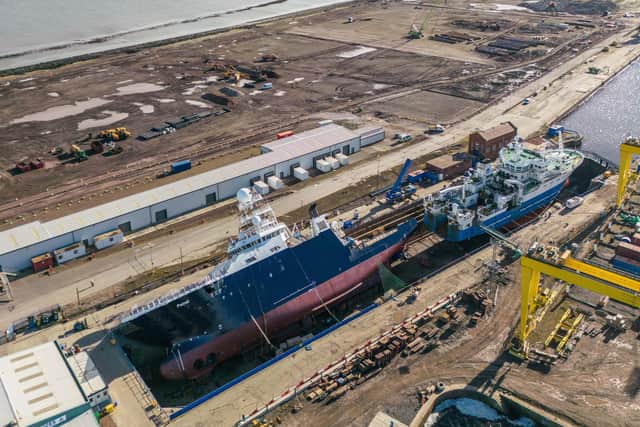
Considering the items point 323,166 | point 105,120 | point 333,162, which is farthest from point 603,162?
point 105,120

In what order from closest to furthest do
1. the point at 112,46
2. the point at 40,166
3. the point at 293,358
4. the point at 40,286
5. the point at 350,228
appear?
the point at 293,358, the point at 40,286, the point at 350,228, the point at 40,166, the point at 112,46

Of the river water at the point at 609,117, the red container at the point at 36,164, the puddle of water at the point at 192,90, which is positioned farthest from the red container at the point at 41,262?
the river water at the point at 609,117

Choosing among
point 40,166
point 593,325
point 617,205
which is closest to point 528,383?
point 593,325

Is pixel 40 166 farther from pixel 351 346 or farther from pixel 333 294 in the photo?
pixel 351 346

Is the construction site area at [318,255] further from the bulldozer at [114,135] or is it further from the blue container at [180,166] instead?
the bulldozer at [114,135]

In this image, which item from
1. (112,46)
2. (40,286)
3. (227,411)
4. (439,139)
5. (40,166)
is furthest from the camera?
(112,46)

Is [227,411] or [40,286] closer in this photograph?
[227,411]

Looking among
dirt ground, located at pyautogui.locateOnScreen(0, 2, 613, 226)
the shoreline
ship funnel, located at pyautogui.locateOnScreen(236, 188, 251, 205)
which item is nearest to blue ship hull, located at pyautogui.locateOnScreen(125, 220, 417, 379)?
ship funnel, located at pyautogui.locateOnScreen(236, 188, 251, 205)

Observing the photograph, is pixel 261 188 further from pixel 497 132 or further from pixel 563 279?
pixel 563 279
